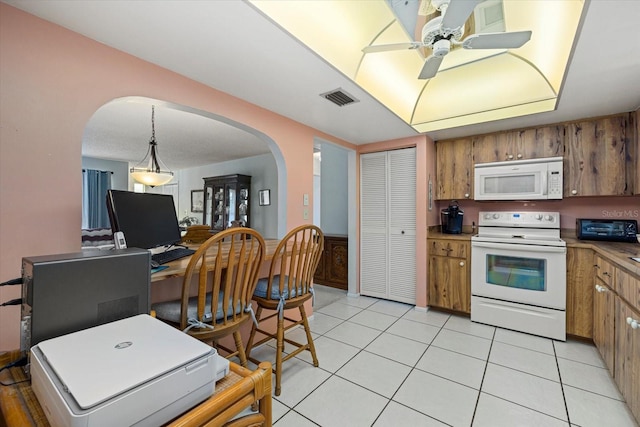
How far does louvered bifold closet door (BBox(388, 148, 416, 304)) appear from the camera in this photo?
336cm

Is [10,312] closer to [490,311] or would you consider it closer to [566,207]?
[490,311]

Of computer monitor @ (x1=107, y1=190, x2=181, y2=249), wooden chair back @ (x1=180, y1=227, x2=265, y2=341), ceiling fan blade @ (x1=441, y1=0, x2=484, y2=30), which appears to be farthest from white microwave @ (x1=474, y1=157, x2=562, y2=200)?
computer monitor @ (x1=107, y1=190, x2=181, y2=249)

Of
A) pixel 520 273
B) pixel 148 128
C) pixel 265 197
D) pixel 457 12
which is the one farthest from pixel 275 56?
pixel 265 197

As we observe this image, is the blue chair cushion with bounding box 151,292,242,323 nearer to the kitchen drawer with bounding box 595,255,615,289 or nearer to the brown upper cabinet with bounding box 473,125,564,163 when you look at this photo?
the kitchen drawer with bounding box 595,255,615,289

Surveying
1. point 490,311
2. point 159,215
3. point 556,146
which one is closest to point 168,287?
point 159,215

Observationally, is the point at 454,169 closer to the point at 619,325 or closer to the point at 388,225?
the point at 388,225

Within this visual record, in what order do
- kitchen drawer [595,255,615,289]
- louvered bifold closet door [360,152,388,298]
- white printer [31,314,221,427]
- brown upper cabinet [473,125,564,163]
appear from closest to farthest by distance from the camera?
white printer [31,314,221,427], kitchen drawer [595,255,615,289], brown upper cabinet [473,125,564,163], louvered bifold closet door [360,152,388,298]

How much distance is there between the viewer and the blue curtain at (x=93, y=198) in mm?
6227

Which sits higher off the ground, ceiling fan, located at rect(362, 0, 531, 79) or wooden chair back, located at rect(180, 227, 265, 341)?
ceiling fan, located at rect(362, 0, 531, 79)

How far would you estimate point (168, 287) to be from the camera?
1.83m

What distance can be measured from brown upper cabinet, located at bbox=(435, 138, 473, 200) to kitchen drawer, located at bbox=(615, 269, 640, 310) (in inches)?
64.4

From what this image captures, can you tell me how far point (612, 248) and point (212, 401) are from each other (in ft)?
9.52

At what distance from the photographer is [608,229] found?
2506 millimetres

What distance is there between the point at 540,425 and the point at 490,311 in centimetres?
139
